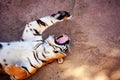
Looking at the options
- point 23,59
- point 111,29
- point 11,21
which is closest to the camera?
point 23,59

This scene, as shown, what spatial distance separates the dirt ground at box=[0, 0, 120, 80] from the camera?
201 cm

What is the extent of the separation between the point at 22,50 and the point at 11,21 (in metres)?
0.57

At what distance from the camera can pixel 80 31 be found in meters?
Result: 2.24

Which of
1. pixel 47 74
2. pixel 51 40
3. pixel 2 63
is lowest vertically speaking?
pixel 47 74

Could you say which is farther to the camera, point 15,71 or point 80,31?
point 80,31

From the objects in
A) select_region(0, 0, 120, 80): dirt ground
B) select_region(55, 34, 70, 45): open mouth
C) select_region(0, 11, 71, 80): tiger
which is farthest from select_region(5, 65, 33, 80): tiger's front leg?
select_region(55, 34, 70, 45): open mouth

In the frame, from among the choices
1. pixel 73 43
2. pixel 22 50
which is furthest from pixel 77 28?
pixel 22 50

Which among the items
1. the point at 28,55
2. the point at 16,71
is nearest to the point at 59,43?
the point at 28,55

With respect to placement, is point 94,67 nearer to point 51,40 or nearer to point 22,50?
point 51,40

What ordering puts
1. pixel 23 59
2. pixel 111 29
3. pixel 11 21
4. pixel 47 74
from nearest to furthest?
1. pixel 23 59
2. pixel 47 74
3. pixel 111 29
4. pixel 11 21

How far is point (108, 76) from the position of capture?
195 centimetres

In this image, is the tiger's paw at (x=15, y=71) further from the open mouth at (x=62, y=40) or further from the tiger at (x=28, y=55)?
the open mouth at (x=62, y=40)

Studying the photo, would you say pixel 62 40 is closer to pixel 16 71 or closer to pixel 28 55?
pixel 28 55

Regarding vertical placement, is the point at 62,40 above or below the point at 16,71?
above
